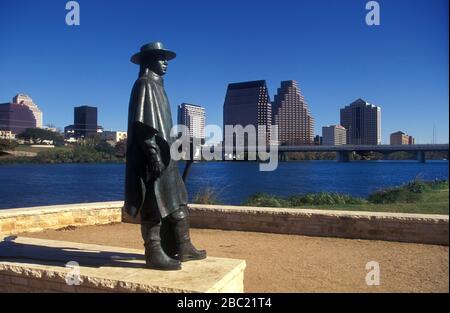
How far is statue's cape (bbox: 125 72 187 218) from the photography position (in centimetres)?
436

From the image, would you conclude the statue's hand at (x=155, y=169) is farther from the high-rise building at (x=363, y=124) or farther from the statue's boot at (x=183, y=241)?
the high-rise building at (x=363, y=124)

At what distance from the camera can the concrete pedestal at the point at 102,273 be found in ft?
12.8

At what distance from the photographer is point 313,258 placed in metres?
6.43

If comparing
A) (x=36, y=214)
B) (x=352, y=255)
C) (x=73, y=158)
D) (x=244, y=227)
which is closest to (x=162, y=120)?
(x=352, y=255)

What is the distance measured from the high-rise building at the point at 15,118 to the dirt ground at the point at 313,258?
154 metres

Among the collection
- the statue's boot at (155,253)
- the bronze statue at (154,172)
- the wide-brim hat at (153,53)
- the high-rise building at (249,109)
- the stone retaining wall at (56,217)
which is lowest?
the stone retaining wall at (56,217)

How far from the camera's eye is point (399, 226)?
7.50 metres

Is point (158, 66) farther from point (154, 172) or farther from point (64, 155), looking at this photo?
point (64, 155)

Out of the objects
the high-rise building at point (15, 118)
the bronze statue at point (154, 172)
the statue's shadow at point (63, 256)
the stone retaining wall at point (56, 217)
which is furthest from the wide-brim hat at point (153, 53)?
the high-rise building at point (15, 118)

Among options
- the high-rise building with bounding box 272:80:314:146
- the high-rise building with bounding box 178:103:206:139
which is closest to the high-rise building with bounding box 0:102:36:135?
the high-rise building with bounding box 272:80:314:146

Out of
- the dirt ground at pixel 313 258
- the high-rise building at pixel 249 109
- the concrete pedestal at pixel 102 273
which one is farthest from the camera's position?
the high-rise building at pixel 249 109

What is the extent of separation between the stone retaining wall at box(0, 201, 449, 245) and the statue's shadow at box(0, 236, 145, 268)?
3.22 m

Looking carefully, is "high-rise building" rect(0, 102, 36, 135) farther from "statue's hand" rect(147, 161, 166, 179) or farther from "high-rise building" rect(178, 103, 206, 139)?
"statue's hand" rect(147, 161, 166, 179)
